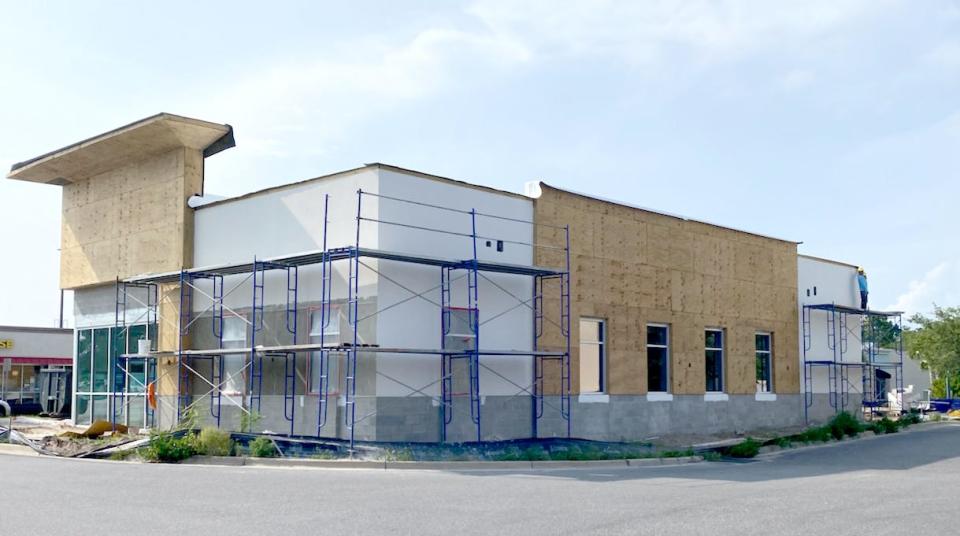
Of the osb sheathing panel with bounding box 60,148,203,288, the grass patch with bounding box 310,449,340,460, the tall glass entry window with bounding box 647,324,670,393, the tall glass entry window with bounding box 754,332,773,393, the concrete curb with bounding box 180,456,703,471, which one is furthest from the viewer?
the tall glass entry window with bounding box 754,332,773,393

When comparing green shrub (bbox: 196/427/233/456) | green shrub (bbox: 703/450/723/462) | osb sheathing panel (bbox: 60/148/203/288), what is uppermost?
osb sheathing panel (bbox: 60/148/203/288)

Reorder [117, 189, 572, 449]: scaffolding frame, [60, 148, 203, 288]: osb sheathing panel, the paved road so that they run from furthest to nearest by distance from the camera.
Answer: [60, 148, 203, 288]: osb sheathing panel
[117, 189, 572, 449]: scaffolding frame
the paved road

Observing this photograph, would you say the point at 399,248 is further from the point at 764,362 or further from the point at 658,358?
the point at 764,362

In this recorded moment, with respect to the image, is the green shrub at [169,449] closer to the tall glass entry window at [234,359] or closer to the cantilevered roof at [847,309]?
the tall glass entry window at [234,359]

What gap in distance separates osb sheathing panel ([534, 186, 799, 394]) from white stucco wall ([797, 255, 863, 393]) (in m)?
0.99

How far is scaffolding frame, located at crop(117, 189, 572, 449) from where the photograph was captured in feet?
64.4

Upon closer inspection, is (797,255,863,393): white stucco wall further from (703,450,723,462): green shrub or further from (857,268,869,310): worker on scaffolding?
(703,450,723,462): green shrub

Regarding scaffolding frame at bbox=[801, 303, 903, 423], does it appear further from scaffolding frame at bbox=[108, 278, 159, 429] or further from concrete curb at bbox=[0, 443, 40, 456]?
concrete curb at bbox=[0, 443, 40, 456]

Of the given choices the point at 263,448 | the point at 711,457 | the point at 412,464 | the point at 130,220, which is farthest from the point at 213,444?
the point at 130,220

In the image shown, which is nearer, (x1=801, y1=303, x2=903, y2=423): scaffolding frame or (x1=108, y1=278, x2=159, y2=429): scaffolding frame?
(x1=108, y1=278, x2=159, y2=429): scaffolding frame

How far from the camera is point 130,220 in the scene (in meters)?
26.5

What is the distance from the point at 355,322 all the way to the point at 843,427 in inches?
602

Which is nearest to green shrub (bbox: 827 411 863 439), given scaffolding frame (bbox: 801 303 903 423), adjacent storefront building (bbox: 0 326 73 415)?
scaffolding frame (bbox: 801 303 903 423)

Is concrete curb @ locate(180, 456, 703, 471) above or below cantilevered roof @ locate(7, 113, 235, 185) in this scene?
below
